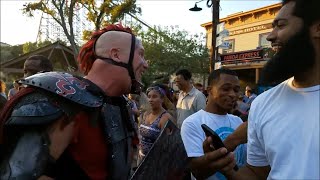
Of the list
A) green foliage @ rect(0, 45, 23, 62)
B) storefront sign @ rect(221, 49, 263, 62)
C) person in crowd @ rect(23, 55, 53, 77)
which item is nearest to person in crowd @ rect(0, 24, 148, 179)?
person in crowd @ rect(23, 55, 53, 77)

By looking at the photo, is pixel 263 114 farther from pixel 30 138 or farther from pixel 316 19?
pixel 30 138

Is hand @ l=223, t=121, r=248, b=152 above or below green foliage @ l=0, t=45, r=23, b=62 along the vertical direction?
below

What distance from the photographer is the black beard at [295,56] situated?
192 cm

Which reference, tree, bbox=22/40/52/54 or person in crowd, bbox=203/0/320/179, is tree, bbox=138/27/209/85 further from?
person in crowd, bbox=203/0/320/179

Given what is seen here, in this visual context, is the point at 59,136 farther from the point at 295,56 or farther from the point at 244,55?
the point at 244,55

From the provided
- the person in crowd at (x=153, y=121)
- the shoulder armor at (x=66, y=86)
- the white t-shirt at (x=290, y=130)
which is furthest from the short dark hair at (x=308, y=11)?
the person in crowd at (x=153, y=121)

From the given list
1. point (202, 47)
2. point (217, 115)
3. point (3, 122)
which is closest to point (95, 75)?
point (3, 122)

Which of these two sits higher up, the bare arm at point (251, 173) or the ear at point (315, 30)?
the ear at point (315, 30)

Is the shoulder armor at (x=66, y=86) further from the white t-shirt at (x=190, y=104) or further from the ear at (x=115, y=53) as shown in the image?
the white t-shirt at (x=190, y=104)

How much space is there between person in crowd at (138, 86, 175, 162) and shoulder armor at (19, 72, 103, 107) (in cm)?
323

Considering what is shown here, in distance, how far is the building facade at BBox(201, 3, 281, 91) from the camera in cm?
2333

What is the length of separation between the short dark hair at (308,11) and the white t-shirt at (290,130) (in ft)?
1.07

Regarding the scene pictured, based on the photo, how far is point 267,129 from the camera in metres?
1.98

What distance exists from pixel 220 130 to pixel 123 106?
1161mm
